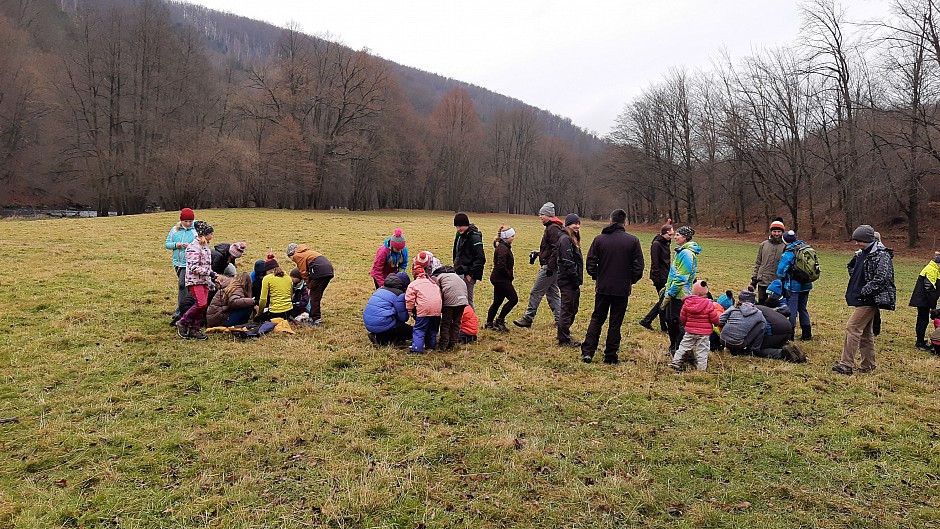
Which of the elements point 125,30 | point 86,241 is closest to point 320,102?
point 125,30

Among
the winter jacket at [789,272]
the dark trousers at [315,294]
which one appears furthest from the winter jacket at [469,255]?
the winter jacket at [789,272]

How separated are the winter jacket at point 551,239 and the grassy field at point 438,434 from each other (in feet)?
4.90

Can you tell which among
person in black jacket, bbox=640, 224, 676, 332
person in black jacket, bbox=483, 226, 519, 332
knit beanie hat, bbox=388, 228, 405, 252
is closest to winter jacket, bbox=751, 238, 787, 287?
person in black jacket, bbox=640, 224, 676, 332

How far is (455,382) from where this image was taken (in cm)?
641

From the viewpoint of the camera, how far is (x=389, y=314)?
783 centimetres

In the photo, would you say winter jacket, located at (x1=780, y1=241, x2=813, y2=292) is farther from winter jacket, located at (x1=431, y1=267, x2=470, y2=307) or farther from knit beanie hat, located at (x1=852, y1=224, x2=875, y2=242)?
winter jacket, located at (x1=431, y1=267, x2=470, y2=307)

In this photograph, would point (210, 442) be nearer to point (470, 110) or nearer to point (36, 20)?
point (36, 20)

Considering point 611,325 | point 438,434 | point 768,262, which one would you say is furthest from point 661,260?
point 438,434

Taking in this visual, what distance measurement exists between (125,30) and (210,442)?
5270 centimetres

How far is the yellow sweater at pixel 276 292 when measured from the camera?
882 centimetres

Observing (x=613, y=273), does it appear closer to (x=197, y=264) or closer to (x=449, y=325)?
(x=449, y=325)

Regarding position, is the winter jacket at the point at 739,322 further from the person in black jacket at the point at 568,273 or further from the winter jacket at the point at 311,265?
the winter jacket at the point at 311,265

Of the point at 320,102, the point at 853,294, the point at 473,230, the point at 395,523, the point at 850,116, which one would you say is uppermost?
the point at 320,102

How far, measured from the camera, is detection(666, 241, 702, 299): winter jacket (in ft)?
25.8
